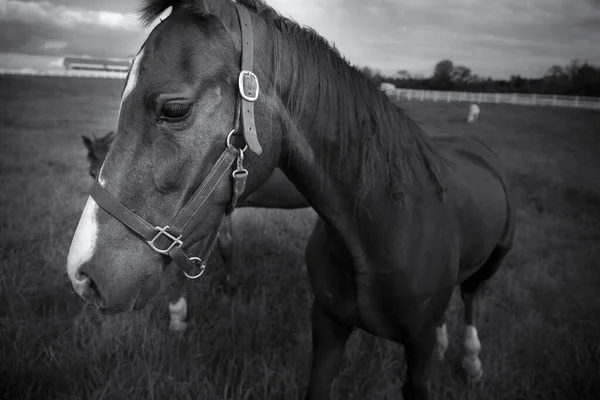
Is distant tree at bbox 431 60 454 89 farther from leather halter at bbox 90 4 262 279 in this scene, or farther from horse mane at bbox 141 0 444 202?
leather halter at bbox 90 4 262 279

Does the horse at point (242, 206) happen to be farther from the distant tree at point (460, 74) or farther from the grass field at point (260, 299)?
the distant tree at point (460, 74)

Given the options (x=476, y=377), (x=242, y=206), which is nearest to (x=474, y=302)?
(x=476, y=377)

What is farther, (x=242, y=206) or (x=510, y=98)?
(x=510, y=98)

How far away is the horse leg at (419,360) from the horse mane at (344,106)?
68 cm

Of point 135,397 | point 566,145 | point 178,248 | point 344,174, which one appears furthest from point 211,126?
point 566,145

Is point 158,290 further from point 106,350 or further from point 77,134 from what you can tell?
point 77,134

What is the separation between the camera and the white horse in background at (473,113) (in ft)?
14.1

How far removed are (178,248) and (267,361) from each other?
1.62 meters

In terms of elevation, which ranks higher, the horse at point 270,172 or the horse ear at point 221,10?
the horse ear at point 221,10

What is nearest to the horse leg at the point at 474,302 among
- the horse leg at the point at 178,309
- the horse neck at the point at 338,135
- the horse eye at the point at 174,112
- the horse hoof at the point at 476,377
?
the horse hoof at the point at 476,377

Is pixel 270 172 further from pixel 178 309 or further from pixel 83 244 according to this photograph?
pixel 178 309

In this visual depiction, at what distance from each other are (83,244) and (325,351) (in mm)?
1268

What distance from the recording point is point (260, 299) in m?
3.17

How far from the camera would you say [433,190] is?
5.84 feet
